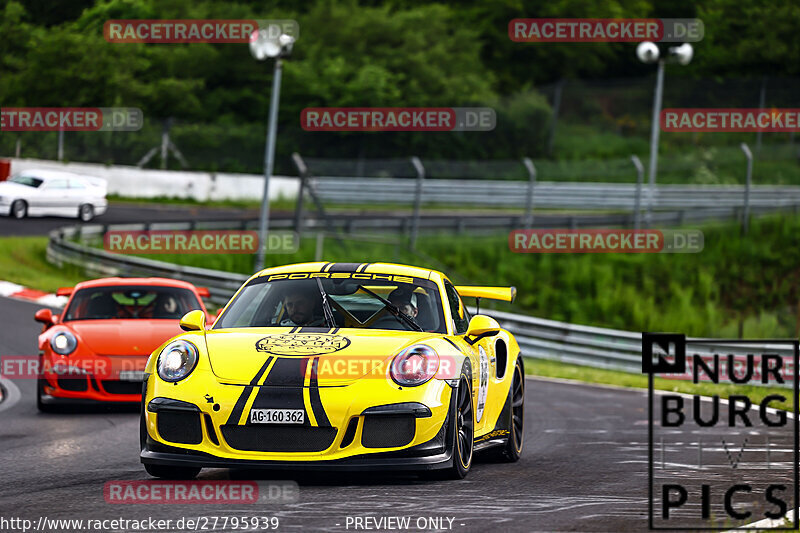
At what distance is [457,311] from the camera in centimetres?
881

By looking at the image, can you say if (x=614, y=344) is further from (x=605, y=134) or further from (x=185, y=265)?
(x=605, y=134)

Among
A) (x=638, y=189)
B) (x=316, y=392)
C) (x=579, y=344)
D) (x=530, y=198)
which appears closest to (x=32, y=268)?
(x=530, y=198)

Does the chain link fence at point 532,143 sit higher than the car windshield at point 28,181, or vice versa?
the chain link fence at point 532,143

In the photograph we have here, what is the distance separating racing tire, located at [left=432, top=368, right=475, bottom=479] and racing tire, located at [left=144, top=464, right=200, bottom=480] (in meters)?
1.41

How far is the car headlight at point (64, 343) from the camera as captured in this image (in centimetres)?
1221

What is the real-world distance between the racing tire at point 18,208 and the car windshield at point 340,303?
84.9 feet

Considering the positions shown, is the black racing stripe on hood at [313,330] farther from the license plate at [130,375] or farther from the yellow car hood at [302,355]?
the license plate at [130,375]

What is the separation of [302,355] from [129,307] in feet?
22.1

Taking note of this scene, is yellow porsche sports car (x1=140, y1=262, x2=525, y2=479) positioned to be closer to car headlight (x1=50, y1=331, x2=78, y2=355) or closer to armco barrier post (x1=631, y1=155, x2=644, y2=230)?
car headlight (x1=50, y1=331, x2=78, y2=355)

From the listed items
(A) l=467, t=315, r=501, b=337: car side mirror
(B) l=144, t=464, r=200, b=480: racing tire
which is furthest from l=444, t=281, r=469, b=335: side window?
(B) l=144, t=464, r=200, b=480: racing tire

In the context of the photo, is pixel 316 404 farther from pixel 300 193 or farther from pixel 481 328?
pixel 300 193

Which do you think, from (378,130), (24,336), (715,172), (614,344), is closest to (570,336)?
(614,344)

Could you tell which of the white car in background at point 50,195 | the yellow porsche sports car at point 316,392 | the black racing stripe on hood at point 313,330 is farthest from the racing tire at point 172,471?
the white car in background at point 50,195

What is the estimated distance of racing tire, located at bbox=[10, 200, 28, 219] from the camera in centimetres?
3319
